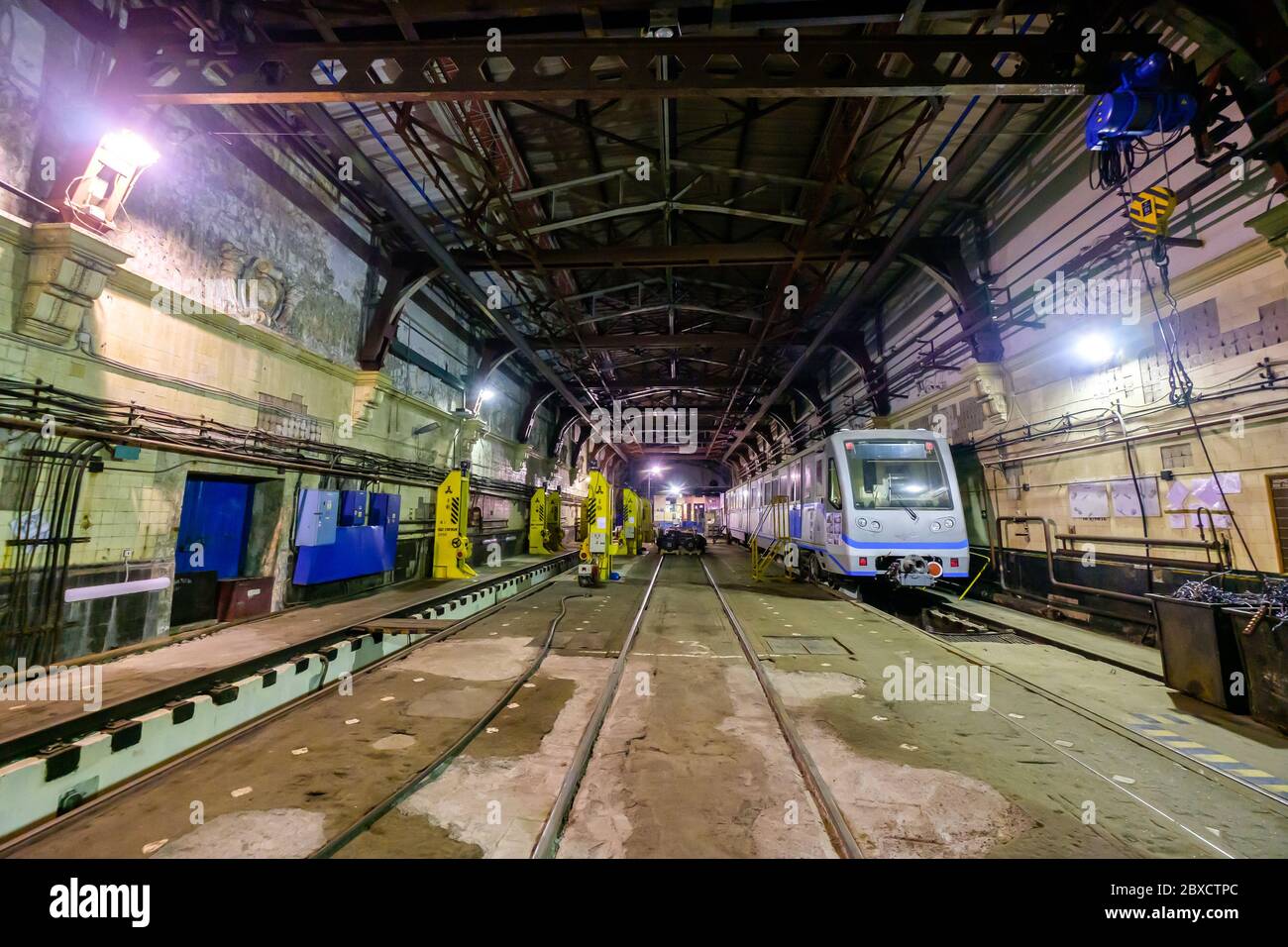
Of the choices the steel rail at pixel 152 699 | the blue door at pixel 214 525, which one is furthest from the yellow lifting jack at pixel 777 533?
the blue door at pixel 214 525

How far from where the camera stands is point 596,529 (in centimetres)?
1107

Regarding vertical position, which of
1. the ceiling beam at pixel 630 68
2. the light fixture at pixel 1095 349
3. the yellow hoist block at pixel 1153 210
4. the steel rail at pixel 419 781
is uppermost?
the ceiling beam at pixel 630 68

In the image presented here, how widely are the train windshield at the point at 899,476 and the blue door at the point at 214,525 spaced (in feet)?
34.8

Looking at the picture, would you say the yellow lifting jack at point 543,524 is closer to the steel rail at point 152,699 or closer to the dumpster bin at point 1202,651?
the steel rail at point 152,699

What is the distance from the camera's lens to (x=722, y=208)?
8.56 metres

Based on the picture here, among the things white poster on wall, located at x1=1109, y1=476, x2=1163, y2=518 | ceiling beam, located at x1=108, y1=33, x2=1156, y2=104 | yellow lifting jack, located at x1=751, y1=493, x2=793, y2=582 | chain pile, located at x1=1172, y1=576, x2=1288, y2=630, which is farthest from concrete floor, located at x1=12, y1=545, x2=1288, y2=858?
yellow lifting jack, located at x1=751, y1=493, x2=793, y2=582

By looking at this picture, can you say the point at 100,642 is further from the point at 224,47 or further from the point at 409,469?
the point at 224,47

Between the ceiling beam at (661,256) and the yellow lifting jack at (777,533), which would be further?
the yellow lifting jack at (777,533)

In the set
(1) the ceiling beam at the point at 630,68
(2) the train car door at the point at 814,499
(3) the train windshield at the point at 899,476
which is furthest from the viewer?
(2) the train car door at the point at 814,499

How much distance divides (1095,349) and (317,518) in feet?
42.4

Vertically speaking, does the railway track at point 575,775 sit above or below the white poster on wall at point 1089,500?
below

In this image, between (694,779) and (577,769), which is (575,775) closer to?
(577,769)

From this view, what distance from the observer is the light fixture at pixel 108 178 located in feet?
15.9

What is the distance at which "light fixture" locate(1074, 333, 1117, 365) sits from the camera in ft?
21.5
